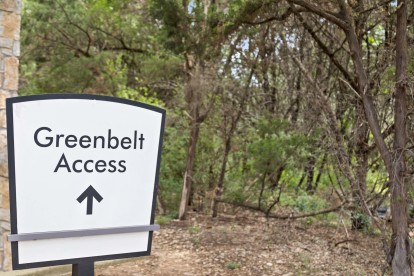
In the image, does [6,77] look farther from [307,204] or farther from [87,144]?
[307,204]

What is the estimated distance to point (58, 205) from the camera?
61.0 inches

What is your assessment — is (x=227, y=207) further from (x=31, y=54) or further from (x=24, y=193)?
(x=24, y=193)

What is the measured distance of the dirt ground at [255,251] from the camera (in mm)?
4465

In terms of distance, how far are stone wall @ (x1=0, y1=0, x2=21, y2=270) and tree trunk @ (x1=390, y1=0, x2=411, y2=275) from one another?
3.31 m

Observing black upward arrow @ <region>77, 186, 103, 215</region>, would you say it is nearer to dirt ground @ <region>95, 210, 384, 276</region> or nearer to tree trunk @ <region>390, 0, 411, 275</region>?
tree trunk @ <region>390, 0, 411, 275</region>

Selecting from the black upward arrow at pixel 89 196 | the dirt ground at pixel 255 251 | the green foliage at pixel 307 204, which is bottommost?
the dirt ground at pixel 255 251

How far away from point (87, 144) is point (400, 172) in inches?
102

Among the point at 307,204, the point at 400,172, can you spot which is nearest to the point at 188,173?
the point at 307,204

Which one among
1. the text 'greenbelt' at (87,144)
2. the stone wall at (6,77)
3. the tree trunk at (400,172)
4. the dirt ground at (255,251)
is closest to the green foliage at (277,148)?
the dirt ground at (255,251)

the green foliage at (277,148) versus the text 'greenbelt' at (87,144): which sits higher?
the text 'greenbelt' at (87,144)

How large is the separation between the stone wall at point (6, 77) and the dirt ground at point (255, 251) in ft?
2.99

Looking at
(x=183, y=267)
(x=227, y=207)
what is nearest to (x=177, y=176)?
(x=227, y=207)

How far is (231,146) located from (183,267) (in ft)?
8.65

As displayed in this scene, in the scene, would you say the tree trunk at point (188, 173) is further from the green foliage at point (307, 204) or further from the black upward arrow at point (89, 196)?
the black upward arrow at point (89, 196)
